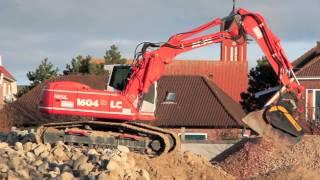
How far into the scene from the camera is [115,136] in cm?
1712

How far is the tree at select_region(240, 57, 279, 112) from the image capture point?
5269 cm

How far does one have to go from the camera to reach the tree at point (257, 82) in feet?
173

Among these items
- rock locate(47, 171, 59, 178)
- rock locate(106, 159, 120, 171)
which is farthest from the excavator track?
rock locate(47, 171, 59, 178)

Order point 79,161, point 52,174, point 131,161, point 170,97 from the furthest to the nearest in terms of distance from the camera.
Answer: point 170,97, point 131,161, point 79,161, point 52,174

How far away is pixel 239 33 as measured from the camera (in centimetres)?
1708

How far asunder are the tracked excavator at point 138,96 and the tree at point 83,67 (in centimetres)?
3881

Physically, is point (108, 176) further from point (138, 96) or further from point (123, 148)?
point (138, 96)

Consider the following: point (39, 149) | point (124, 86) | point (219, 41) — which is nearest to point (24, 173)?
point (39, 149)

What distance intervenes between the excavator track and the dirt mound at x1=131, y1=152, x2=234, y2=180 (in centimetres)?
81

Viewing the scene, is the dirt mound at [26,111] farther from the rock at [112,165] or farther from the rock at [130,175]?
the rock at [112,165]

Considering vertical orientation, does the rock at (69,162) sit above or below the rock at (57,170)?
above

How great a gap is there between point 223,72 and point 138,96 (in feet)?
141

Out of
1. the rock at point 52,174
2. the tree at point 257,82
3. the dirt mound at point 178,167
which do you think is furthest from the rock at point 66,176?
the tree at point 257,82

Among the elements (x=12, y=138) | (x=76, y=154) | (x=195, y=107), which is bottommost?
(x=76, y=154)
